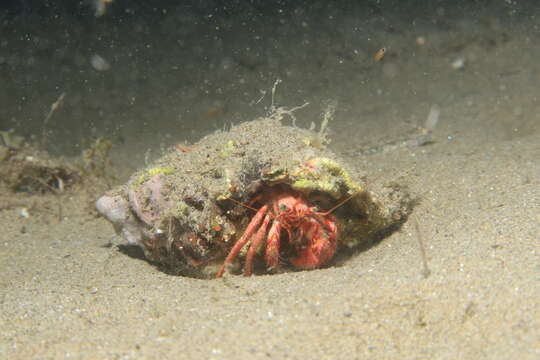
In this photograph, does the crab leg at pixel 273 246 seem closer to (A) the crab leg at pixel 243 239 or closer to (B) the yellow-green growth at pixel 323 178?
(A) the crab leg at pixel 243 239

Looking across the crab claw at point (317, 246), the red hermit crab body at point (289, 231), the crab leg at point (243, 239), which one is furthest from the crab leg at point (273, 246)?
the crab claw at point (317, 246)

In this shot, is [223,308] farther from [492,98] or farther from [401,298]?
[492,98]

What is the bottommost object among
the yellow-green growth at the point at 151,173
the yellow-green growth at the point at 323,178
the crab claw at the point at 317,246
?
the crab claw at the point at 317,246

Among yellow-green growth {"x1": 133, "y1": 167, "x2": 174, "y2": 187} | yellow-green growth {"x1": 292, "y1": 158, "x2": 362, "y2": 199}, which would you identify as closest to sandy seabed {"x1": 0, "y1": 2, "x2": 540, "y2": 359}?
yellow-green growth {"x1": 292, "y1": 158, "x2": 362, "y2": 199}

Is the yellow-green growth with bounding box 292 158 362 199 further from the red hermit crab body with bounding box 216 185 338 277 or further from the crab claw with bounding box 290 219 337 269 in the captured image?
the crab claw with bounding box 290 219 337 269

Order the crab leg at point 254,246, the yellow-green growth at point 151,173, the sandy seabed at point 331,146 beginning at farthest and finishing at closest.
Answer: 1. the yellow-green growth at point 151,173
2. the crab leg at point 254,246
3. the sandy seabed at point 331,146

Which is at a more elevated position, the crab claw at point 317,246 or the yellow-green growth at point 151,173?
the yellow-green growth at point 151,173

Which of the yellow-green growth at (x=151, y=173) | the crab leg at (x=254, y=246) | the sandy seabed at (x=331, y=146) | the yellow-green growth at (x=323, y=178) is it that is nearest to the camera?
the sandy seabed at (x=331, y=146)
